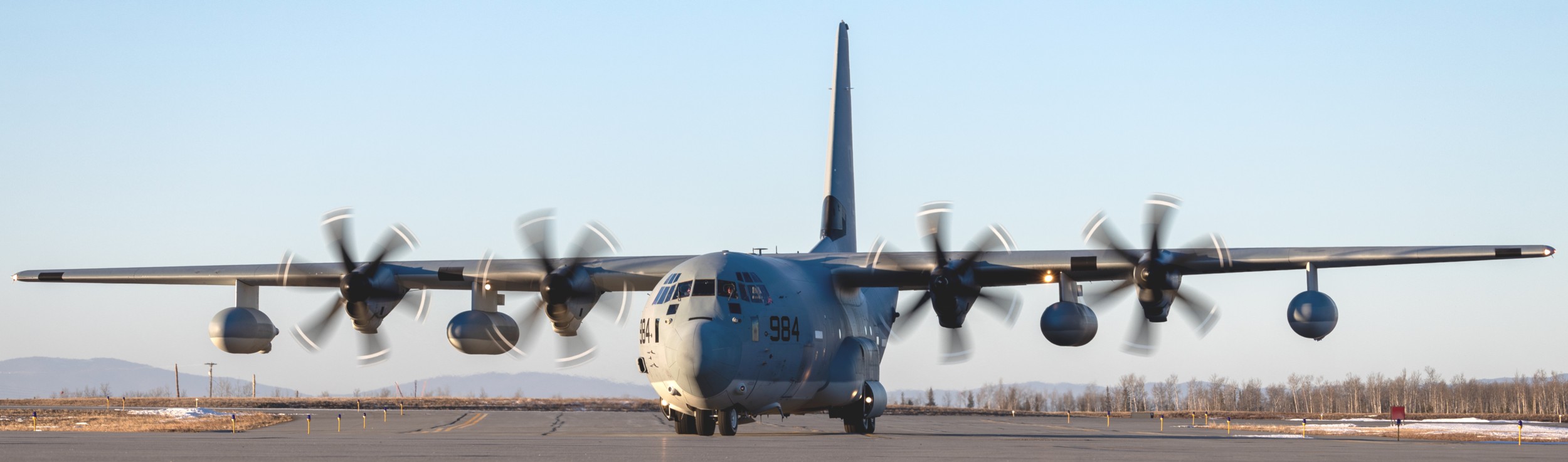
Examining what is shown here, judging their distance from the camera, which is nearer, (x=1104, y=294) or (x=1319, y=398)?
(x=1104, y=294)

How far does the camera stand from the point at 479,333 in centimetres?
2820

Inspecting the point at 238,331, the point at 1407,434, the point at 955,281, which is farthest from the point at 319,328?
the point at 1407,434

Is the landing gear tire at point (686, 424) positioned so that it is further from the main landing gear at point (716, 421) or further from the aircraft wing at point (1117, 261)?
the aircraft wing at point (1117, 261)

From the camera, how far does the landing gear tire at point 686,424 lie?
87.1 ft

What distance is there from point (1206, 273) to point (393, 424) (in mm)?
21888

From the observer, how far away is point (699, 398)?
24.1 metres

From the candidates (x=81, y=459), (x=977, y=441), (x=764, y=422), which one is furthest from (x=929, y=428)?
(x=81, y=459)

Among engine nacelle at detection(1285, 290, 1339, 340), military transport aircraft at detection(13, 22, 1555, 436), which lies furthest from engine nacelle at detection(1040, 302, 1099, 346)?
engine nacelle at detection(1285, 290, 1339, 340)

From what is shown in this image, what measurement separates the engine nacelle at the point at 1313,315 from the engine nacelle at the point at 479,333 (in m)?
16.7

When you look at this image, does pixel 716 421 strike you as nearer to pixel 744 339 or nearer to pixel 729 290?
pixel 744 339

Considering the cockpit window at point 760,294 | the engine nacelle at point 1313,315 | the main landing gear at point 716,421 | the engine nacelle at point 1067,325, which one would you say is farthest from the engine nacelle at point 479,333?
the engine nacelle at point 1313,315

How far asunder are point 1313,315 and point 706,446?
12.7 metres

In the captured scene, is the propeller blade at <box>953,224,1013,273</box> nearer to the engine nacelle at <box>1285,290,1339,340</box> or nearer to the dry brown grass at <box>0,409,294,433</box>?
the engine nacelle at <box>1285,290,1339,340</box>

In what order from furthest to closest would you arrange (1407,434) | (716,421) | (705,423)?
Result: (1407,434) → (716,421) → (705,423)
